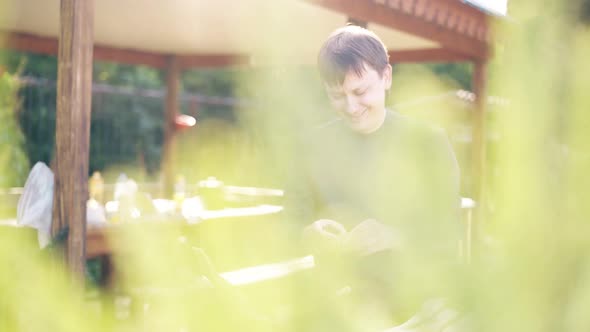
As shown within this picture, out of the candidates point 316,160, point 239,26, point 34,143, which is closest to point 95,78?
point 34,143

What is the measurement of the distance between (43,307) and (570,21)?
1.45ft

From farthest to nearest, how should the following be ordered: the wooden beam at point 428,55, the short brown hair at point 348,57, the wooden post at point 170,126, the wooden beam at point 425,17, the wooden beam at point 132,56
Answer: the wooden post at point 170,126, the wooden beam at point 428,55, the wooden beam at point 132,56, the wooden beam at point 425,17, the short brown hair at point 348,57

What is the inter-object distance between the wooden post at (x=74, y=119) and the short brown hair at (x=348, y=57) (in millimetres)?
2202

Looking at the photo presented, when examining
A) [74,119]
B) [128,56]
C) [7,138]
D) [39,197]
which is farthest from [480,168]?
[128,56]

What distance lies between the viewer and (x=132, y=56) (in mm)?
7953

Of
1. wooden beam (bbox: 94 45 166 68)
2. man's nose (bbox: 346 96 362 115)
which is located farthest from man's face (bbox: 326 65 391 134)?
wooden beam (bbox: 94 45 166 68)

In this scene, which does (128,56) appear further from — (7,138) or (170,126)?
(7,138)

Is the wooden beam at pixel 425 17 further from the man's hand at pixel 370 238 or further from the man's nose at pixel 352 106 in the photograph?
the man's hand at pixel 370 238

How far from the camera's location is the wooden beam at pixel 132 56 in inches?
255

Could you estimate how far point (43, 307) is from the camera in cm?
47

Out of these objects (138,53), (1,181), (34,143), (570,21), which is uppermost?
(138,53)

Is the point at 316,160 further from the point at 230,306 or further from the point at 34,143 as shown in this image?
the point at 34,143

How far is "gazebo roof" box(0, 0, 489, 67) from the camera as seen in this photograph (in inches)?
189

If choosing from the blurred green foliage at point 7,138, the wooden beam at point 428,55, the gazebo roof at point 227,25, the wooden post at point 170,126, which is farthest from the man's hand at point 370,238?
the wooden post at point 170,126
